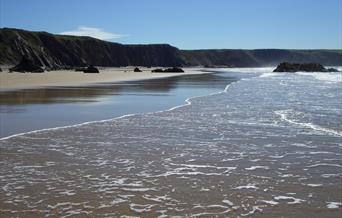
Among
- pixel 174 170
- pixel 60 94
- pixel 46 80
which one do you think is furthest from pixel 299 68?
pixel 174 170

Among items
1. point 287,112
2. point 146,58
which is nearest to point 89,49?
point 146,58

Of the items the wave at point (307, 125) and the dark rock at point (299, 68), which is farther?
the dark rock at point (299, 68)

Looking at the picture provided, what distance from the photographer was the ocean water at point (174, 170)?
20.4ft

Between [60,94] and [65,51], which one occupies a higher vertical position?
[65,51]

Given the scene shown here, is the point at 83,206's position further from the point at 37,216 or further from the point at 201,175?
the point at 201,175

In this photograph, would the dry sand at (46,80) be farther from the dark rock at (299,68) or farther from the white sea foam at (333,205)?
the dark rock at (299,68)

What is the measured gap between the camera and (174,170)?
8336mm

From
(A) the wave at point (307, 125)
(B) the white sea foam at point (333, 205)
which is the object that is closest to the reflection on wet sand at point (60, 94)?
(A) the wave at point (307, 125)

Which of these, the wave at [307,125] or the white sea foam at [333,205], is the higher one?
the white sea foam at [333,205]

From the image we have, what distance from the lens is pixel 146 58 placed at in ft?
645

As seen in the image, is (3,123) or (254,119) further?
(254,119)

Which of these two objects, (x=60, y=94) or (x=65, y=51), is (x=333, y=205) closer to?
(x=60, y=94)

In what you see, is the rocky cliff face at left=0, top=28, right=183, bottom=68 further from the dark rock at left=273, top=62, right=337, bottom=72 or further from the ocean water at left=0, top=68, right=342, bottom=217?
the ocean water at left=0, top=68, right=342, bottom=217

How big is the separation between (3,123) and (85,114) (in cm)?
347
